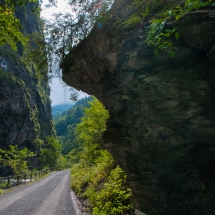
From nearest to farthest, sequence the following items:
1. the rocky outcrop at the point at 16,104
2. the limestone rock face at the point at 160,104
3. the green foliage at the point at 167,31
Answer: the green foliage at the point at 167,31, the limestone rock face at the point at 160,104, the rocky outcrop at the point at 16,104

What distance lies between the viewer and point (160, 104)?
14.5 feet

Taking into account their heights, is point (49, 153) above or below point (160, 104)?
above

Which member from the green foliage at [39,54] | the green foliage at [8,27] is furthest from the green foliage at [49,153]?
the green foliage at [8,27]

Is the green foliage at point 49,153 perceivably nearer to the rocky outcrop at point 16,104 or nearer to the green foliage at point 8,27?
the rocky outcrop at point 16,104

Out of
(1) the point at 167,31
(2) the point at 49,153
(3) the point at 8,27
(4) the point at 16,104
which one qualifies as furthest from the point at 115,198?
(2) the point at 49,153

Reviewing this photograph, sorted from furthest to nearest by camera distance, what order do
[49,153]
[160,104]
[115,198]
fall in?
[49,153] < [115,198] < [160,104]

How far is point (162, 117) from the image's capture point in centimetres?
450

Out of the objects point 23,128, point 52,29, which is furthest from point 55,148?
point 52,29

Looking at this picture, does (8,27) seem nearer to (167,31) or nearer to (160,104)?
(167,31)

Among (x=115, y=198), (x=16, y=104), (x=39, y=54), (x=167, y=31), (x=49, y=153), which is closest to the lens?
(x=167, y=31)

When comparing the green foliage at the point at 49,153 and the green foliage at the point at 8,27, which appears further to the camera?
the green foliage at the point at 49,153

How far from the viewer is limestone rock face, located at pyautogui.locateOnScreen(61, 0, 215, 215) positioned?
397 cm

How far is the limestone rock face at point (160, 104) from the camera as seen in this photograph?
3969 mm

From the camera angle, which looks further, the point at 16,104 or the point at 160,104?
the point at 16,104
